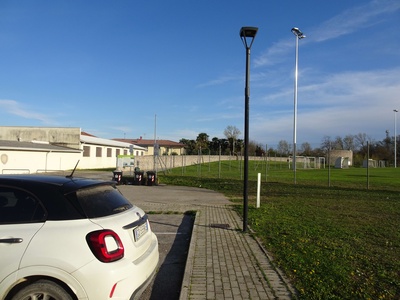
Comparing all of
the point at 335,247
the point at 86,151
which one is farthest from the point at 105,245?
the point at 86,151

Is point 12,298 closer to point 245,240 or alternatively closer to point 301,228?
point 245,240

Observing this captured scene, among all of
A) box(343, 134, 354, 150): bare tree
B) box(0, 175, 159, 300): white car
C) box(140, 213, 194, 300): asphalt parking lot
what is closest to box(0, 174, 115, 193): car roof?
box(0, 175, 159, 300): white car

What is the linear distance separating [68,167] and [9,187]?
125 ft

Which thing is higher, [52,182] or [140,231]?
[52,182]

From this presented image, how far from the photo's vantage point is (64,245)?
3178 millimetres

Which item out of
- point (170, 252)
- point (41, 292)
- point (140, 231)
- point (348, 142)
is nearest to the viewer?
point (41, 292)

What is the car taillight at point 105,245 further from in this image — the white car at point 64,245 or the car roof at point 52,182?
the car roof at point 52,182

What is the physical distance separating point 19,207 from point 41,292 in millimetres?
855

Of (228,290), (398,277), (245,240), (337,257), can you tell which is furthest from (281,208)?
(228,290)

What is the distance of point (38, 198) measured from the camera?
3477 mm

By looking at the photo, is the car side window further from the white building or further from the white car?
the white building

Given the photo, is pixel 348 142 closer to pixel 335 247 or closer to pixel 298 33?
pixel 298 33

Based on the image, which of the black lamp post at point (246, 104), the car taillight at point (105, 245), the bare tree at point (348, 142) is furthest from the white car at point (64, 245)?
the bare tree at point (348, 142)

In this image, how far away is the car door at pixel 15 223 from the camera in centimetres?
311
